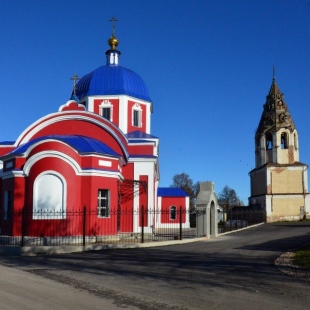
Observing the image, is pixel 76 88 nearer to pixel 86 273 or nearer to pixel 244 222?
pixel 244 222

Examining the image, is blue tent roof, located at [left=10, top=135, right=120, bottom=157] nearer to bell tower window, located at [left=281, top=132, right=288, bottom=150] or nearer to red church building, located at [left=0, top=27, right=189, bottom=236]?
red church building, located at [left=0, top=27, right=189, bottom=236]

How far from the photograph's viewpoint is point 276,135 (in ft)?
145

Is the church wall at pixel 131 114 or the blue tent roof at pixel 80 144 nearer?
the blue tent roof at pixel 80 144

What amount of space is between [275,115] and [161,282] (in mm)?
39493

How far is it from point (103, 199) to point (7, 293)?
12.8m

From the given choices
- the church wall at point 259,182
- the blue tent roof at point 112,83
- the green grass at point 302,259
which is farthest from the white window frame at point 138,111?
the church wall at point 259,182

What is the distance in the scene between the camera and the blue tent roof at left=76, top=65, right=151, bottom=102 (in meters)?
28.4

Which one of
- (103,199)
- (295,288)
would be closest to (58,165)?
(103,199)

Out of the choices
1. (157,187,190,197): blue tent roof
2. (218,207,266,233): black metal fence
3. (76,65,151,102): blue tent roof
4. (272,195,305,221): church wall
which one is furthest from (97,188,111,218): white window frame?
(272,195,305,221): church wall

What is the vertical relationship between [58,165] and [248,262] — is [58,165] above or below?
above

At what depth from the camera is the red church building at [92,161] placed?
19.1m

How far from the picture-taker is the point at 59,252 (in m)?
15.4

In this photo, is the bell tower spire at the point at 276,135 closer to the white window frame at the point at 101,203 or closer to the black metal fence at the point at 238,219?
the black metal fence at the point at 238,219

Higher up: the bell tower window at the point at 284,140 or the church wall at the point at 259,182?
the bell tower window at the point at 284,140
